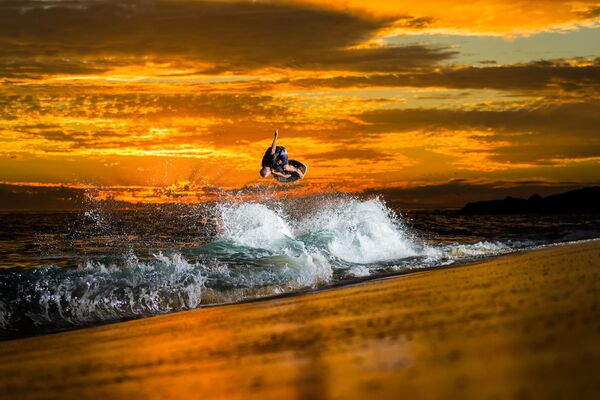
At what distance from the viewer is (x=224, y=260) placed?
74.2ft

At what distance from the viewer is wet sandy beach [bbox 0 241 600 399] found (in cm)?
668

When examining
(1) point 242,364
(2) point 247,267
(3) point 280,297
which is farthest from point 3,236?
(1) point 242,364

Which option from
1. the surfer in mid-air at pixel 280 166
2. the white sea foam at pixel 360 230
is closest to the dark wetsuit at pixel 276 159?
the surfer in mid-air at pixel 280 166

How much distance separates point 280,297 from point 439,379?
1004cm

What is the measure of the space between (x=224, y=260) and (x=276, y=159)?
14.0 feet

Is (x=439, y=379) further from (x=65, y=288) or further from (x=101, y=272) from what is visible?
(x=101, y=272)

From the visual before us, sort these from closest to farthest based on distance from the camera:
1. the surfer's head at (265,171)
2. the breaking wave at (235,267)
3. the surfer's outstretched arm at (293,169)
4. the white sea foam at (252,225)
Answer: the breaking wave at (235,267) → the surfer's head at (265,171) → the surfer's outstretched arm at (293,169) → the white sea foam at (252,225)

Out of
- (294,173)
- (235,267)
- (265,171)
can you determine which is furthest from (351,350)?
(294,173)

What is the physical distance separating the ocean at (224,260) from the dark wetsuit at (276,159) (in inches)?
117

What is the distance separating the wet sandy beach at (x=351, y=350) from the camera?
6680mm

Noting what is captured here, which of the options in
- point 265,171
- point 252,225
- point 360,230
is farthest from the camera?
point 360,230

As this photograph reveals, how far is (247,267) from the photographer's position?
→ 2077cm

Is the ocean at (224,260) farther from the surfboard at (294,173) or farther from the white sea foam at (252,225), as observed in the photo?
the surfboard at (294,173)

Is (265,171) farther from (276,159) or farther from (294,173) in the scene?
(294,173)
